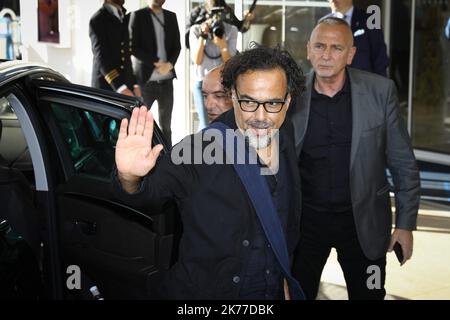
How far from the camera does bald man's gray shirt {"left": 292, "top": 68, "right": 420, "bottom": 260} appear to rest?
3137 millimetres

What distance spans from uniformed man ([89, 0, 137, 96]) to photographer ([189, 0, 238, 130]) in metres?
0.63

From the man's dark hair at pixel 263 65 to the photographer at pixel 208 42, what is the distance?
412 cm

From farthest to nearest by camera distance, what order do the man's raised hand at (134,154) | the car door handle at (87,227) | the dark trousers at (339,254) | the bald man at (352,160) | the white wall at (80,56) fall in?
the white wall at (80,56) → the dark trousers at (339,254) → the bald man at (352,160) → the car door handle at (87,227) → the man's raised hand at (134,154)

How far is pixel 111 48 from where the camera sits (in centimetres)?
657

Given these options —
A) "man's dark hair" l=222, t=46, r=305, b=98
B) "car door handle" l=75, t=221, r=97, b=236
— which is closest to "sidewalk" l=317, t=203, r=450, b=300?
"car door handle" l=75, t=221, r=97, b=236

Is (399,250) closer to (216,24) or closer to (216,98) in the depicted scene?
(216,98)

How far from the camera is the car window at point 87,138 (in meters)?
3.25

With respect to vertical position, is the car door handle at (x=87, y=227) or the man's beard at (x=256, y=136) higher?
the man's beard at (x=256, y=136)

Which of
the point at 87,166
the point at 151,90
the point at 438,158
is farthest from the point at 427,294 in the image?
the point at 438,158

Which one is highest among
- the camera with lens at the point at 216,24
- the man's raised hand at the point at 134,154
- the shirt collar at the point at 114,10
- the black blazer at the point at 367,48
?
the shirt collar at the point at 114,10

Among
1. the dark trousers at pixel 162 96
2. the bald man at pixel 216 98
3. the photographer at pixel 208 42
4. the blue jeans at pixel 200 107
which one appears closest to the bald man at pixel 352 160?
the bald man at pixel 216 98

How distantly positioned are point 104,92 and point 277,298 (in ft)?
4.07

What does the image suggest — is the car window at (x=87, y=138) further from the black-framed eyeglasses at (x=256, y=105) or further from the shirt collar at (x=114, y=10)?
the shirt collar at (x=114, y=10)

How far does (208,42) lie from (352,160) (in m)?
3.72
